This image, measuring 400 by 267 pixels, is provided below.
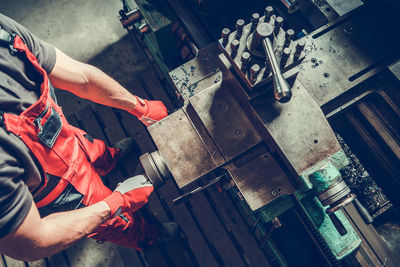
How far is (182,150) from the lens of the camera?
1257mm

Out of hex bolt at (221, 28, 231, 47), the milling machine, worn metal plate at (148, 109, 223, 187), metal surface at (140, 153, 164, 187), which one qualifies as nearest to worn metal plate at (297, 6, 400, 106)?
the milling machine

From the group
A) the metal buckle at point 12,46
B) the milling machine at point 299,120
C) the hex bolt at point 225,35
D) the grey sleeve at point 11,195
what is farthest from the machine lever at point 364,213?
the metal buckle at point 12,46

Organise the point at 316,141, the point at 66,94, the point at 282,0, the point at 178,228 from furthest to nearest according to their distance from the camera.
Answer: the point at 66,94 < the point at 178,228 < the point at 282,0 < the point at 316,141

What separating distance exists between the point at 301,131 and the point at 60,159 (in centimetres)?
115

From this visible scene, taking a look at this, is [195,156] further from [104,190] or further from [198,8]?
[198,8]

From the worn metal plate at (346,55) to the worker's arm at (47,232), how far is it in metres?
1.22

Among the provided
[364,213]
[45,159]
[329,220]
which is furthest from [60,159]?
[364,213]

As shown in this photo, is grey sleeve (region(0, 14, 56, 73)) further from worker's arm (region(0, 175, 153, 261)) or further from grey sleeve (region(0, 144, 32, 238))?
worker's arm (region(0, 175, 153, 261))

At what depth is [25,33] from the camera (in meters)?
1.25

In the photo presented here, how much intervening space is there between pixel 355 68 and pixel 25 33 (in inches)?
60.3

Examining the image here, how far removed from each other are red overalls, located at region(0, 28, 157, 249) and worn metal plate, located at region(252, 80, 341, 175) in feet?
3.20

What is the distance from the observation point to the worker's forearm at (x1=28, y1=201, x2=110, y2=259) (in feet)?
3.87

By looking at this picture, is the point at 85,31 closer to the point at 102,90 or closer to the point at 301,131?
the point at 102,90

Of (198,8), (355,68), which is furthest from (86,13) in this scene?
(355,68)
